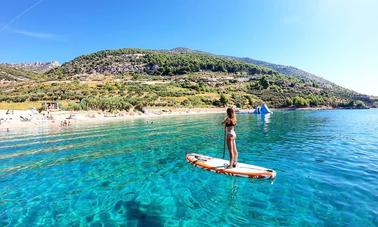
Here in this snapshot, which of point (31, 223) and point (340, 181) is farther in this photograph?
point (340, 181)

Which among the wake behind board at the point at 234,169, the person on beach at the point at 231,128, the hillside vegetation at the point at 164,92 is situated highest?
the hillside vegetation at the point at 164,92

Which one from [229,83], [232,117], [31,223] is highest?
[229,83]

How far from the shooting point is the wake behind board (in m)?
13.8

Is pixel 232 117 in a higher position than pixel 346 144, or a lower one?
higher

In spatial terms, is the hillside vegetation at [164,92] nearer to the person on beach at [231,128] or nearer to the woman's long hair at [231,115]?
the person on beach at [231,128]

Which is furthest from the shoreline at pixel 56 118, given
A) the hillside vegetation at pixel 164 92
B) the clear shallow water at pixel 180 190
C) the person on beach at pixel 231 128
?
the person on beach at pixel 231 128

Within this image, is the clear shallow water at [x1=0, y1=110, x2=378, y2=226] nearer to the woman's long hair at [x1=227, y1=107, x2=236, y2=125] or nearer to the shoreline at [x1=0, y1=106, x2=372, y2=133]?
the woman's long hair at [x1=227, y1=107, x2=236, y2=125]

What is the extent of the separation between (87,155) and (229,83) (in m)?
141

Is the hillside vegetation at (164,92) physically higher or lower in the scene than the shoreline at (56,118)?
higher

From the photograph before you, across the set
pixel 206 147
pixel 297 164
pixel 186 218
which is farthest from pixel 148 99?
pixel 186 218

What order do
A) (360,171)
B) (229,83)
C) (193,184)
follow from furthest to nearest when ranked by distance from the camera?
1. (229,83)
2. (360,171)
3. (193,184)

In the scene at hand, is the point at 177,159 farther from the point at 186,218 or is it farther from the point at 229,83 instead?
the point at 229,83

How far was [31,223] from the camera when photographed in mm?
9562

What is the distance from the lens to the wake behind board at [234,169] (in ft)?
45.1
